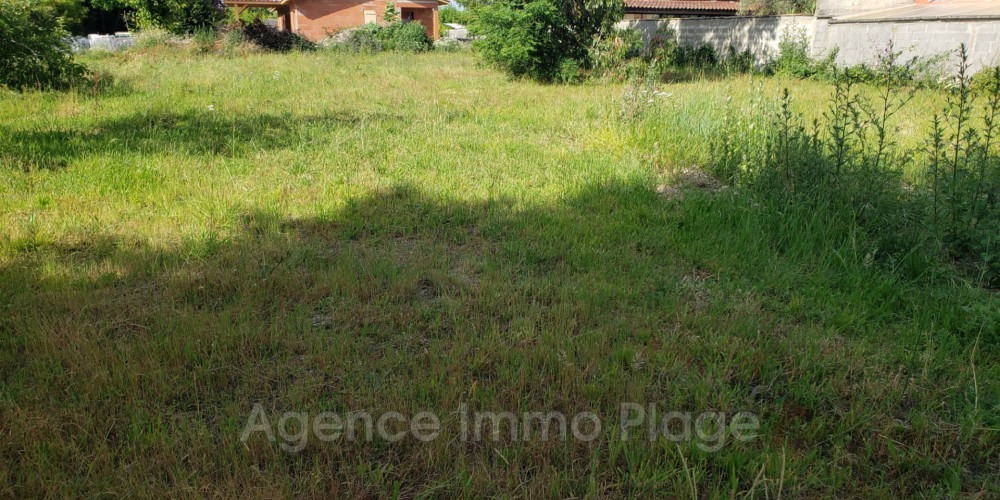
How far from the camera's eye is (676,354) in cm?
308

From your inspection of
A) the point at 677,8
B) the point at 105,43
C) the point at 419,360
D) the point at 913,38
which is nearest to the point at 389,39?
the point at 105,43

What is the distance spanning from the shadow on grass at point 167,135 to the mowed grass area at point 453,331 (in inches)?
5.3

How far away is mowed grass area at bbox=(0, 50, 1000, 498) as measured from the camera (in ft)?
7.66

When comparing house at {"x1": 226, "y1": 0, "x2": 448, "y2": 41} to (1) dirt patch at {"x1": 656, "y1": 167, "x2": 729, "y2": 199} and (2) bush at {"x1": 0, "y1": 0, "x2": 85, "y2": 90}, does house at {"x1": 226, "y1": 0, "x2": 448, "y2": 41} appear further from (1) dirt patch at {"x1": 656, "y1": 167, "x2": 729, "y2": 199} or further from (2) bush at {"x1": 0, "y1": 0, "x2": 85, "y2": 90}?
(1) dirt patch at {"x1": 656, "y1": 167, "x2": 729, "y2": 199}

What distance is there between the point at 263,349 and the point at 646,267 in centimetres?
234

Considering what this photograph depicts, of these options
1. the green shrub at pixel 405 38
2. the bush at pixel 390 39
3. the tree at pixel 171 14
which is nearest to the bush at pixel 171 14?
the tree at pixel 171 14

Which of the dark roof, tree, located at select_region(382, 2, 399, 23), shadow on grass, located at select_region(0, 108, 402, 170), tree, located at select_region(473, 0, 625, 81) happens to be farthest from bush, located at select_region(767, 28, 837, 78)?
tree, located at select_region(382, 2, 399, 23)

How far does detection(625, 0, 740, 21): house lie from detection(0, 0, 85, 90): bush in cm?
2608

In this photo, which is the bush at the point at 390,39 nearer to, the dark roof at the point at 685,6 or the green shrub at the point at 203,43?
the green shrub at the point at 203,43

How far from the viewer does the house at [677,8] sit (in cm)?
3167

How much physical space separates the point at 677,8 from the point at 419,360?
3345 cm

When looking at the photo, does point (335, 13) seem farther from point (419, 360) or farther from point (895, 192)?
point (419, 360)

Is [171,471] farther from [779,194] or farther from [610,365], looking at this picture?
[779,194]

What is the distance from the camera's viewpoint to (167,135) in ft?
24.5
